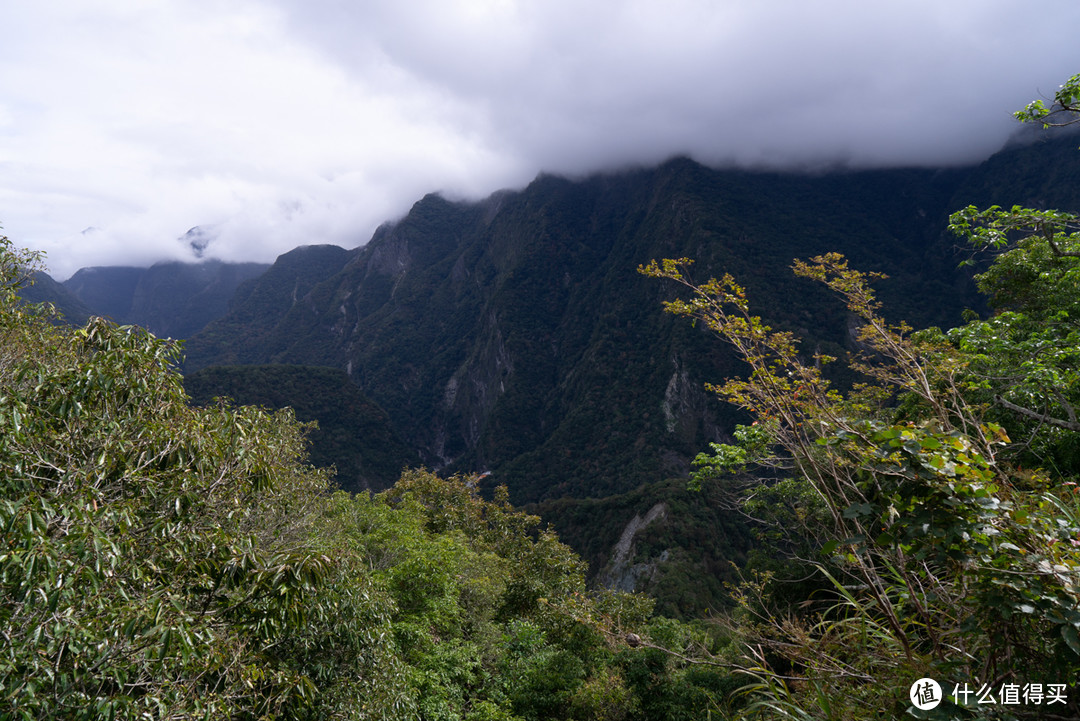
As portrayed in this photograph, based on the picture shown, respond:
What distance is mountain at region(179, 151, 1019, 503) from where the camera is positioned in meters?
95.6

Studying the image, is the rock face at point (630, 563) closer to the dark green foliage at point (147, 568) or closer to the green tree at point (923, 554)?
the dark green foliage at point (147, 568)

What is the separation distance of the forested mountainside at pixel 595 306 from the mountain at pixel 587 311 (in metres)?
0.55

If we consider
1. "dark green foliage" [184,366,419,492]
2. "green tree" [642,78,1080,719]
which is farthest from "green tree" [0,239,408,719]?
"dark green foliage" [184,366,419,492]

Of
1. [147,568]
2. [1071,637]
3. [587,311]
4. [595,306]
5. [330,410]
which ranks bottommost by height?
[330,410]

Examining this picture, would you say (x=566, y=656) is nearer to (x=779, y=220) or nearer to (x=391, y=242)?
(x=779, y=220)

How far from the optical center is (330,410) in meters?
98.8

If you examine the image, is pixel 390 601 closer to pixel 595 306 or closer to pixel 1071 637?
pixel 1071 637

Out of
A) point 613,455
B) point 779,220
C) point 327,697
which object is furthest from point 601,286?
point 327,697

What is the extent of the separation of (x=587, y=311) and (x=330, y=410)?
79989 mm

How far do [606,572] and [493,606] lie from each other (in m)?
42.0

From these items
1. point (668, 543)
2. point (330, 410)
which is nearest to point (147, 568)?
point (668, 543)

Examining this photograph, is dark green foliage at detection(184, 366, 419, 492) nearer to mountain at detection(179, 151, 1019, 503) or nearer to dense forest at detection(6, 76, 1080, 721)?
mountain at detection(179, 151, 1019, 503)

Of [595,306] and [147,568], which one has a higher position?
[595,306]

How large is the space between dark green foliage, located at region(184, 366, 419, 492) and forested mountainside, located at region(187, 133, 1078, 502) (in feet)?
94.2
